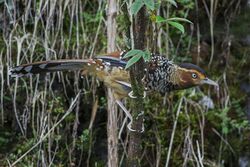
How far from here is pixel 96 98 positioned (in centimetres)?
360

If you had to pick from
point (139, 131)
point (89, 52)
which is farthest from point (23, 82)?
point (139, 131)

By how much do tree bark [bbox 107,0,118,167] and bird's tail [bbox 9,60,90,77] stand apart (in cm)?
42

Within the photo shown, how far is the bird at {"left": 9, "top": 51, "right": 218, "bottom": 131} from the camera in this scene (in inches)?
117

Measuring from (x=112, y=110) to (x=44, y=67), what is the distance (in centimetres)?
62

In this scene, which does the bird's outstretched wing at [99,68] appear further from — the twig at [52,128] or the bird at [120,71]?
the twig at [52,128]

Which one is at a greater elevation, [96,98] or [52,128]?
[96,98]

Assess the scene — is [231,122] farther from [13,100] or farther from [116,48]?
[13,100]

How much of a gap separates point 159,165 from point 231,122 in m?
0.55

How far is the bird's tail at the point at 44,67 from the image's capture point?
9.69 feet

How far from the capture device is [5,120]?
3.61 m

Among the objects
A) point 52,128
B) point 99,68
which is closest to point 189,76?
point 99,68

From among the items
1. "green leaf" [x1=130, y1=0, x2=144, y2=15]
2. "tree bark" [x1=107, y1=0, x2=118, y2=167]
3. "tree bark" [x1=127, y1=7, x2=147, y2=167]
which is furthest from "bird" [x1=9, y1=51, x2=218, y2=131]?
"green leaf" [x1=130, y1=0, x2=144, y2=15]

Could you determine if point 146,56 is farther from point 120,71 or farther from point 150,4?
→ point 120,71

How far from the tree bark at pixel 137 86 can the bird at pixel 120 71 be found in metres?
0.79
